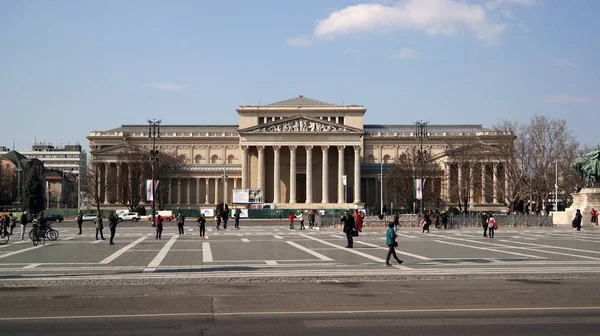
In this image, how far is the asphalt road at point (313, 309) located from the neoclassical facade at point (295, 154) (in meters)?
90.0

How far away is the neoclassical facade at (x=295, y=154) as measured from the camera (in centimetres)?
12535

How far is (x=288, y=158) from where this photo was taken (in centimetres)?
13538

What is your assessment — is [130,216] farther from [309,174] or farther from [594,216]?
[594,216]

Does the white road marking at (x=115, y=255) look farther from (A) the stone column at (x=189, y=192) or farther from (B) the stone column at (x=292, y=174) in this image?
(A) the stone column at (x=189, y=192)

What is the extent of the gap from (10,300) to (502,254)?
21976mm

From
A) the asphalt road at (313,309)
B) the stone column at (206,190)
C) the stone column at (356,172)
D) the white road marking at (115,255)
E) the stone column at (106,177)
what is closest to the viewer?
the asphalt road at (313,309)

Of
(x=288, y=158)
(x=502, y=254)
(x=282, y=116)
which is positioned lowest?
(x=502, y=254)

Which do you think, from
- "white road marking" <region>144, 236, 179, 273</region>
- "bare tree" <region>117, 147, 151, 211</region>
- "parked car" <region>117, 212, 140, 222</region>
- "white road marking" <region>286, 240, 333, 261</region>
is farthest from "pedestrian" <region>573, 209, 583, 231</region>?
"bare tree" <region>117, 147, 151, 211</region>

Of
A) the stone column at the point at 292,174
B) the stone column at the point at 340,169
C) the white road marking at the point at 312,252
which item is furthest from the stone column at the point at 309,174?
the white road marking at the point at 312,252

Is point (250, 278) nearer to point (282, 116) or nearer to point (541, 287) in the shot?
point (541, 287)

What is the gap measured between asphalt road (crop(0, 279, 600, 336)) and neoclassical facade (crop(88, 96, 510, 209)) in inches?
3542

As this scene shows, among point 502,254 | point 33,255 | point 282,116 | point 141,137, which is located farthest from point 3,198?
point 502,254

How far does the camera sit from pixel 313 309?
15070mm

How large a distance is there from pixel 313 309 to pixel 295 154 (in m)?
116
